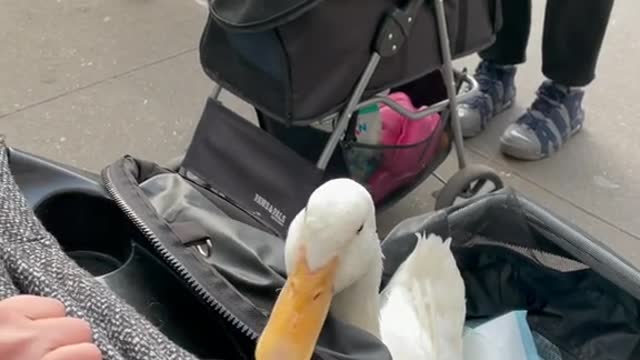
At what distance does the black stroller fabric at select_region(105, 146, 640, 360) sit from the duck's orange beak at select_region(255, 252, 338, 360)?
0.7 inches

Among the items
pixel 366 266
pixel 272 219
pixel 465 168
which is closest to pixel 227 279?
pixel 366 266

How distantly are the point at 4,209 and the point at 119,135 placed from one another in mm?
1149

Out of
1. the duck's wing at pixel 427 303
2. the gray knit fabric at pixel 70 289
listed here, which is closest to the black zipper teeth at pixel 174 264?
the gray knit fabric at pixel 70 289

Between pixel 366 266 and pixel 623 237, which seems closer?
pixel 366 266

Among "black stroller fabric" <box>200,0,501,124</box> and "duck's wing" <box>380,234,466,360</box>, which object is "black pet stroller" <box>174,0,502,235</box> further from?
"duck's wing" <box>380,234,466,360</box>

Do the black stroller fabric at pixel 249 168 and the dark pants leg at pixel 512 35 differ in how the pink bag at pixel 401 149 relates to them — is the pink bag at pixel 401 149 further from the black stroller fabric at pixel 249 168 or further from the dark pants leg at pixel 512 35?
the dark pants leg at pixel 512 35

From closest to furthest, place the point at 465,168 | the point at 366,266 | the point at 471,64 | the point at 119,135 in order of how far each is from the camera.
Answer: the point at 366,266 < the point at 465,168 < the point at 119,135 < the point at 471,64

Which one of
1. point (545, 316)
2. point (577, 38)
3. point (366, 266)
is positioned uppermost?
point (366, 266)

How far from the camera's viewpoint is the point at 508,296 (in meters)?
1.29

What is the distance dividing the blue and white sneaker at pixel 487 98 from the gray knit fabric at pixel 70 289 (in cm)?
127

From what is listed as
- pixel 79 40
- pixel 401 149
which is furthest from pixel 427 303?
pixel 79 40

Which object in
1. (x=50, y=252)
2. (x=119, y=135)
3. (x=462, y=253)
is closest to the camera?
(x=50, y=252)

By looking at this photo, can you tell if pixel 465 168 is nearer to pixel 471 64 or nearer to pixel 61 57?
pixel 471 64

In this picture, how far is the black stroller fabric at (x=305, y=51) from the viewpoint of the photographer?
1186 millimetres
